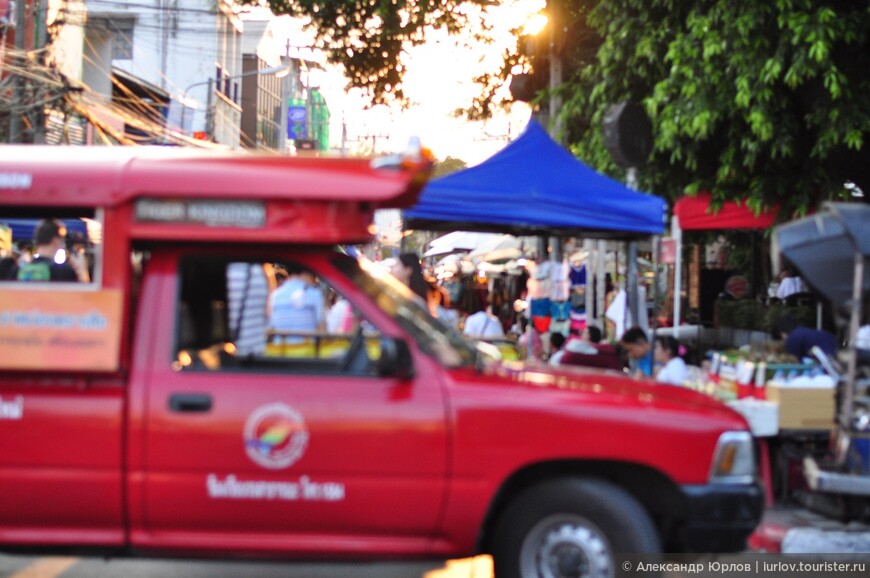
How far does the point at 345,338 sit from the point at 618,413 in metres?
1.41

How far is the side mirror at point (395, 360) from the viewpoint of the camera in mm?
5082

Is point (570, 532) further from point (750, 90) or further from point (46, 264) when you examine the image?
point (750, 90)

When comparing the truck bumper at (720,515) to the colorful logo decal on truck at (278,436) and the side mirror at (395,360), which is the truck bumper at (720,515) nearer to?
the side mirror at (395,360)

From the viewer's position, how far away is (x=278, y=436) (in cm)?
509

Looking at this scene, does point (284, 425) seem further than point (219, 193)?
No

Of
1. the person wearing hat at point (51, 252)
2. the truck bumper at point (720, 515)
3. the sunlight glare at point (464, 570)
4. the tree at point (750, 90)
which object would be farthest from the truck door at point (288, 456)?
the tree at point (750, 90)

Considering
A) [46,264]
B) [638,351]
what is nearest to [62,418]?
[46,264]

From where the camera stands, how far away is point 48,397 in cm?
518

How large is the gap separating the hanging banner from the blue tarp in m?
4.67

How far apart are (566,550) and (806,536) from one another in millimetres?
2710

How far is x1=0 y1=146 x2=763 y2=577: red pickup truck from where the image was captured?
5.11 meters

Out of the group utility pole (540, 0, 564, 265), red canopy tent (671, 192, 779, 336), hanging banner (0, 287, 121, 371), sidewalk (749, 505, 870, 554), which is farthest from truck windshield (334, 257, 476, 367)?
utility pole (540, 0, 564, 265)

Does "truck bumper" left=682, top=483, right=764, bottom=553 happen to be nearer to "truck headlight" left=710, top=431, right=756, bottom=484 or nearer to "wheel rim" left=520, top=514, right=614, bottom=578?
"truck headlight" left=710, top=431, right=756, bottom=484

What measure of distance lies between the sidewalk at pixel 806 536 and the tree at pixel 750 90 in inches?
187
